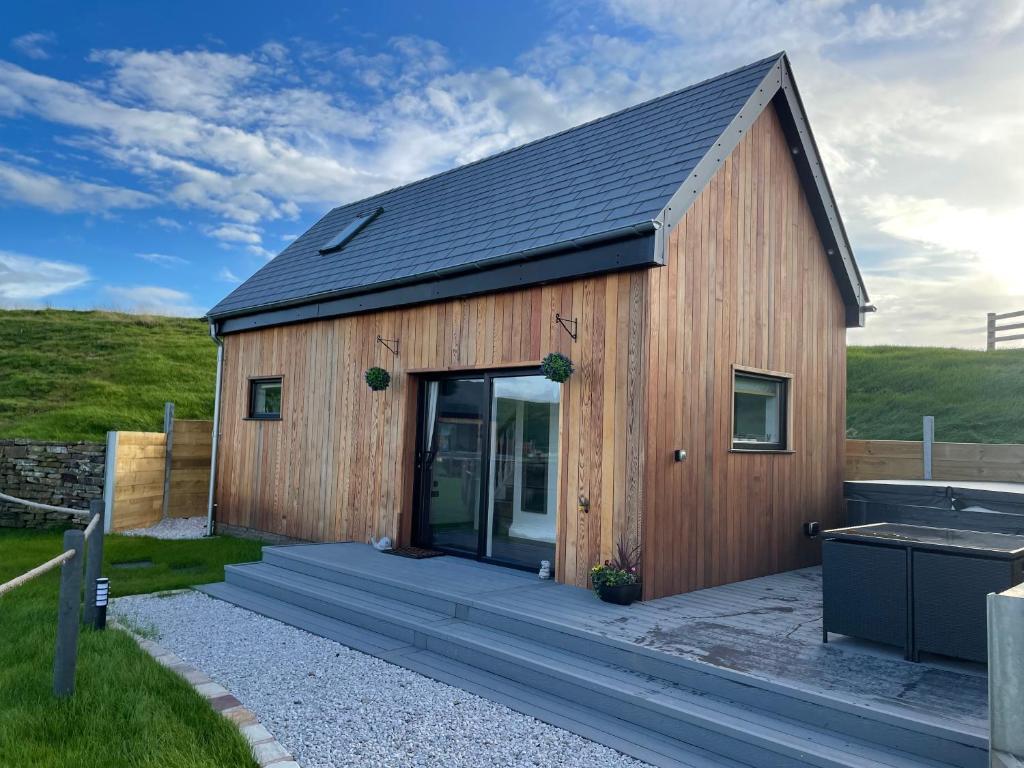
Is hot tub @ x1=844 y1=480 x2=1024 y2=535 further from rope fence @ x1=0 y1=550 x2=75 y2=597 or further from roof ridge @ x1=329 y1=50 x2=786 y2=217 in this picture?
rope fence @ x1=0 y1=550 x2=75 y2=597

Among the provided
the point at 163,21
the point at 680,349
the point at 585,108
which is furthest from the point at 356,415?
the point at 163,21

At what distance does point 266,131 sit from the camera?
13.9 m

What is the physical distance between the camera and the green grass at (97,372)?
16641 millimetres

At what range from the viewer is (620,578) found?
16.9 ft

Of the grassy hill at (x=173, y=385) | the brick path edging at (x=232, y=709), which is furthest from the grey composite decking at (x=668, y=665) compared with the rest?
the grassy hill at (x=173, y=385)

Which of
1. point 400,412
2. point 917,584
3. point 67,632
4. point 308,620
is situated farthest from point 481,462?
point 917,584

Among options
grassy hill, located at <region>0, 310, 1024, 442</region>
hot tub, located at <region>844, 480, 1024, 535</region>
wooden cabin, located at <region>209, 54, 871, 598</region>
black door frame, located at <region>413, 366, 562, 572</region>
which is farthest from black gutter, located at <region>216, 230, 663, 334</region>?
grassy hill, located at <region>0, 310, 1024, 442</region>

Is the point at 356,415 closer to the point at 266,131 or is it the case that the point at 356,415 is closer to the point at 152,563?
the point at 152,563

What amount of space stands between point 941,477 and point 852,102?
4512mm

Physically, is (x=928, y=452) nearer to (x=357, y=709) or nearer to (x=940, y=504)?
(x=940, y=504)

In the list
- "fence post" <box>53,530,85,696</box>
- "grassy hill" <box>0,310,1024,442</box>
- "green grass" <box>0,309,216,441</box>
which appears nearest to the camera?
"fence post" <box>53,530,85,696</box>

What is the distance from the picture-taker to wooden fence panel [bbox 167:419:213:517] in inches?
437

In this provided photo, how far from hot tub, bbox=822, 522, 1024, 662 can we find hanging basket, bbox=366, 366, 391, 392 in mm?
4866

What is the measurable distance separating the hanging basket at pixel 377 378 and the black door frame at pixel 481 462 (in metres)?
0.36
